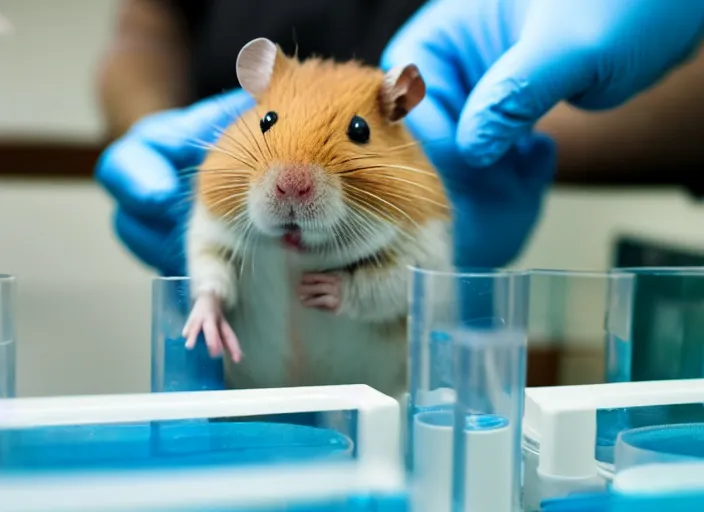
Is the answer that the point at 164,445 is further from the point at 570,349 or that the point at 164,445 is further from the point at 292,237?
the point at 570,349

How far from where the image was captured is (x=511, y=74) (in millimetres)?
719

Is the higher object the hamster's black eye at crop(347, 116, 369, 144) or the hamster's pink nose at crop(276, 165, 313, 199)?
the hamster's black eye at crop(347, 116, 369, 144)

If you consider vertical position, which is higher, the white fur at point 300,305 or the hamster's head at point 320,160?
the hamster's head at point 320,160

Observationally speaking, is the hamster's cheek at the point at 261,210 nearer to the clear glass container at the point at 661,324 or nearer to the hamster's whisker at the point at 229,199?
the hamster's whisker at the point at 229,199

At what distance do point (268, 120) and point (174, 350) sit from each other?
0.23 m

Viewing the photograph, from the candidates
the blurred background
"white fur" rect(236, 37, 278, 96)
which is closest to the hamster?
"white fur" rect(236, 37, 278, 96)

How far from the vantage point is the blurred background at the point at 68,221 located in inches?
31.0

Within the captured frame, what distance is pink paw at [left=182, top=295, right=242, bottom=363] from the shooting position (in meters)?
0.66

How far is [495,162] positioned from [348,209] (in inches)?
8.2

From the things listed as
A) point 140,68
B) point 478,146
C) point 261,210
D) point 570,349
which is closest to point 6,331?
point 261,210

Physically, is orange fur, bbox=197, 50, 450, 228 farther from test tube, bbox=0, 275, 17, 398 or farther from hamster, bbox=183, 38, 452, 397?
test tube, bbox=0, 275, 17, 398

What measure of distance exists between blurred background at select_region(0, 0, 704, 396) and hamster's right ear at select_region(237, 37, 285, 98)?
233mm

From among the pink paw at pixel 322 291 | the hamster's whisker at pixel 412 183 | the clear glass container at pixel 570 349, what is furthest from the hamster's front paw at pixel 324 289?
the clear glass container at pixel 570 349

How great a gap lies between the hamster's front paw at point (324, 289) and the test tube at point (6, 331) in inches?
10.2
